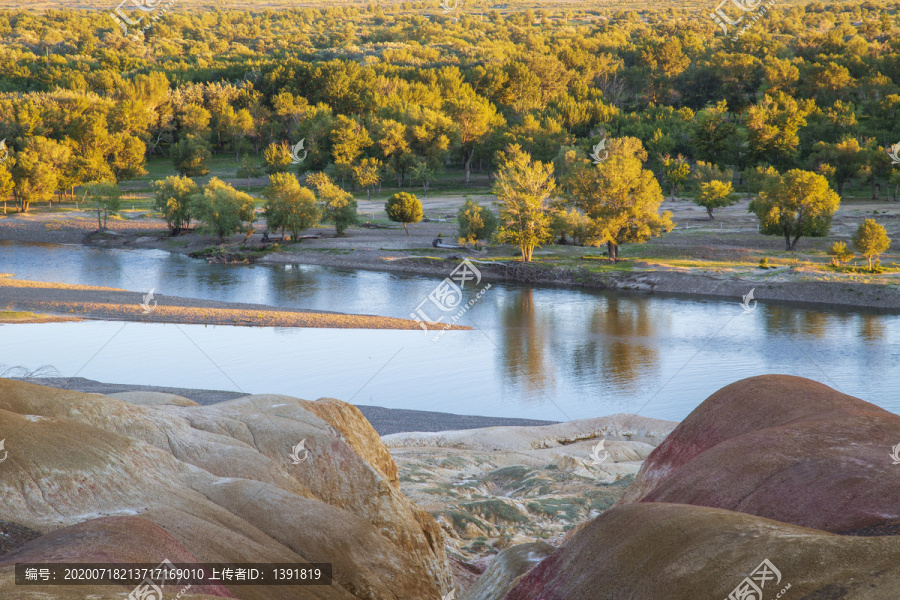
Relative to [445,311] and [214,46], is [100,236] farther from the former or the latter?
[214,46]

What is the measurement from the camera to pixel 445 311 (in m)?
49.3

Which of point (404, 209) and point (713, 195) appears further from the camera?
point (404, 209)

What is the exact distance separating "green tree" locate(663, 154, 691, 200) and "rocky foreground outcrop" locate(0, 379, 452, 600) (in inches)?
2740

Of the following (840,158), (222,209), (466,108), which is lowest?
(222,209)

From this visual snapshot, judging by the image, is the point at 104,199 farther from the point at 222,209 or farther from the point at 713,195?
the point at 713,195

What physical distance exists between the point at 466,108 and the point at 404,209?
30.6m

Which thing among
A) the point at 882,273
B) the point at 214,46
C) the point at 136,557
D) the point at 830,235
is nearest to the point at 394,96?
the point at 830,235

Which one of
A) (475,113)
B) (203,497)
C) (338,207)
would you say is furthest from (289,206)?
(203,497)

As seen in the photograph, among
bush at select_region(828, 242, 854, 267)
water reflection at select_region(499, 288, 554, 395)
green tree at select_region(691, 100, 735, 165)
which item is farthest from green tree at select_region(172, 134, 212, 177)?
bush at select_region(828, 242, 854, 267)

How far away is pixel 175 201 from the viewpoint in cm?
7006

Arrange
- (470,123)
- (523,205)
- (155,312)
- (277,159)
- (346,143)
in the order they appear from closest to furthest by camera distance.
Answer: (155,312) → (523,205) → (277,159) → (346,143) → (470,123)

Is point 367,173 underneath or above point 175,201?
above

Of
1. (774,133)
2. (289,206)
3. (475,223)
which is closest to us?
(475,223)

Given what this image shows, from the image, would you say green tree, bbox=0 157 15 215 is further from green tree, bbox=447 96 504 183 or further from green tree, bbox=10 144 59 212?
green tree, bbox=447 96 504 183
